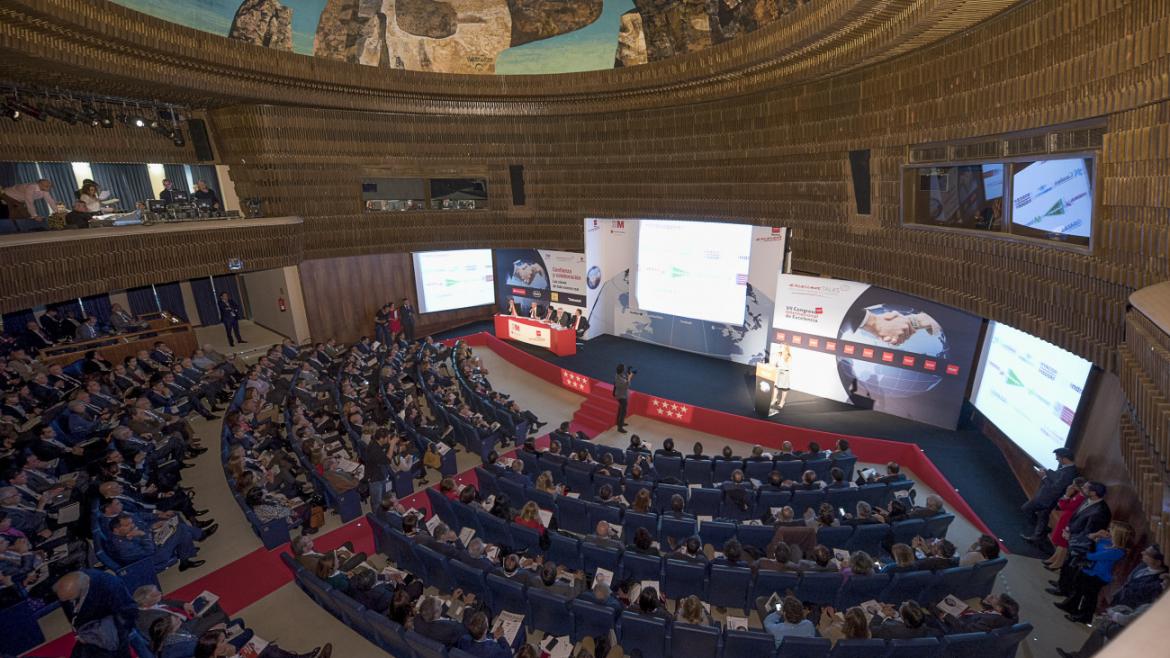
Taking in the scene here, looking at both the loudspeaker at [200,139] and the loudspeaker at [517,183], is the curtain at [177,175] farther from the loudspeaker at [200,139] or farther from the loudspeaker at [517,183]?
the loudspeaker at [517,183]

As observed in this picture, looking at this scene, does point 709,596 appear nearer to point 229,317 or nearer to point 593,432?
point 593,432

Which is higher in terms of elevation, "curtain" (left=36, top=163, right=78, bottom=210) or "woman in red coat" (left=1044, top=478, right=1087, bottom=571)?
"curtain" (left=36, top=163, right=78, bottom=210)

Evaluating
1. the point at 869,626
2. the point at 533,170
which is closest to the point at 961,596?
the point at 869,626

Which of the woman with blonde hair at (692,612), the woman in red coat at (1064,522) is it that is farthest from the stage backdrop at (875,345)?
the woman with blonde hair at (692,612)

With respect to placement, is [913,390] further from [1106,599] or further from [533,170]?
[533,170]

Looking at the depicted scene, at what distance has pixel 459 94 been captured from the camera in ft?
49.1

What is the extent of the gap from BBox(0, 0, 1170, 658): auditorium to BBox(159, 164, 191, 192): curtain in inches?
3.9

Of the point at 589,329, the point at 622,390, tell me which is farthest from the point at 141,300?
the point at 622,390

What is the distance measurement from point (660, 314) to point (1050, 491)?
34.0ft

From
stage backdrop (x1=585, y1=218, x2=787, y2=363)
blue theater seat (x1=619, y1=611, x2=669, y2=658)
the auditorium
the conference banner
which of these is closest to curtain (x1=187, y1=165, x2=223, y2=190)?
the auditorium

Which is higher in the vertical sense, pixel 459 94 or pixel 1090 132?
pixel 459 94

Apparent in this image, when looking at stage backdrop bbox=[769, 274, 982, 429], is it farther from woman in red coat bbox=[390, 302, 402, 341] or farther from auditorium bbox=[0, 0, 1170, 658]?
woman in red coat bbox=[390, 302, 402, 341]

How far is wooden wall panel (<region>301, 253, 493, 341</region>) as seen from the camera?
16.5 meters

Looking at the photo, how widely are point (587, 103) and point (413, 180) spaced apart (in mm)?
6267
